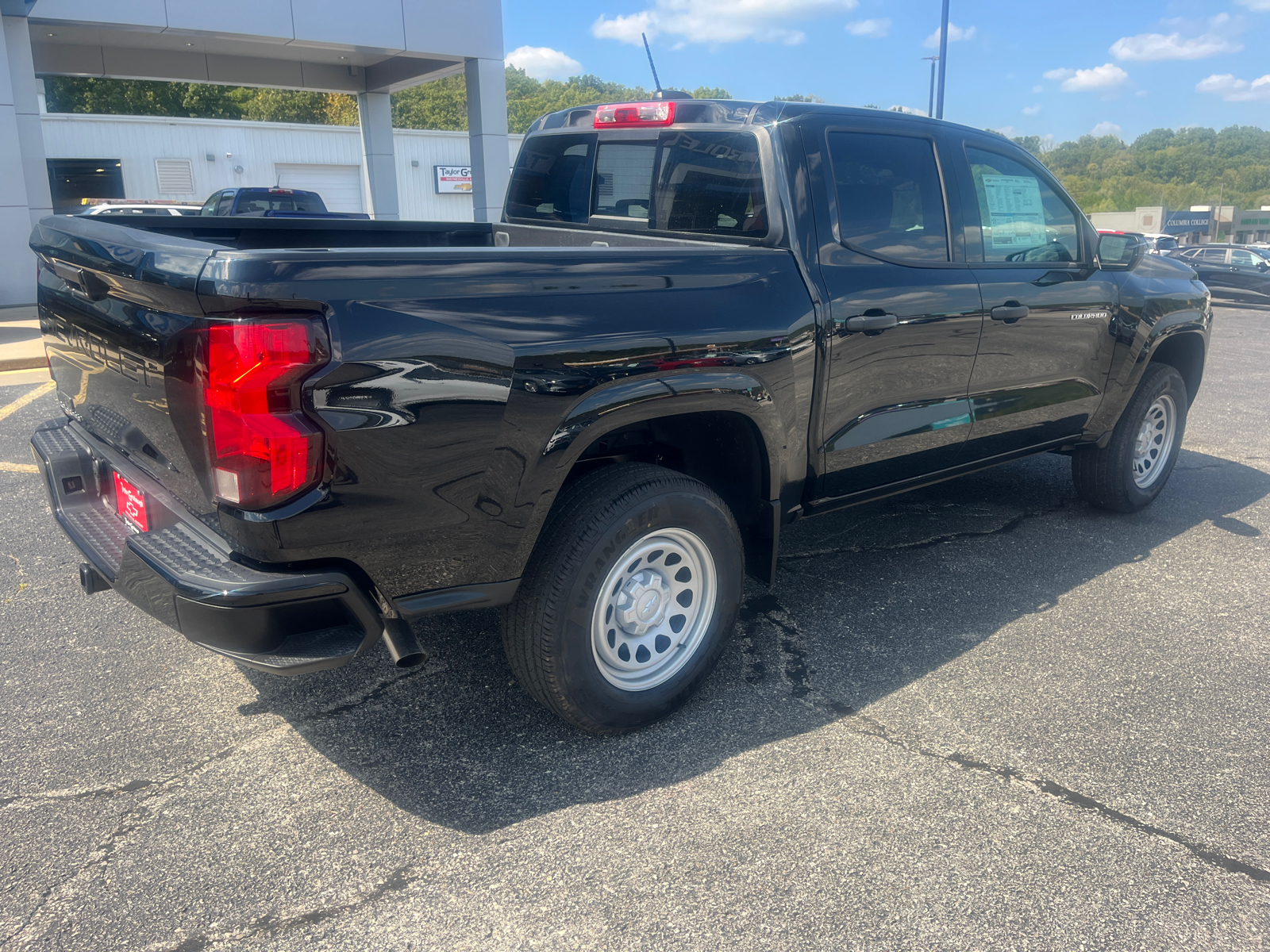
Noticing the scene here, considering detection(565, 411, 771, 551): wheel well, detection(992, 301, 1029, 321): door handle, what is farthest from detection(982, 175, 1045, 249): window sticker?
detection(565, 411, 771, 551): wheel well

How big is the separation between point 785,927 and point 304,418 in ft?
5.31

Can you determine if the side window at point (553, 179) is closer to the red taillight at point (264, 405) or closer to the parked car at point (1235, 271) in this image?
the red taillight at point (264, 405)

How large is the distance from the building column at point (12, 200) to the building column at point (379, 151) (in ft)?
27.1

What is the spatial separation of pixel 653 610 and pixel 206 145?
33367 millimetres

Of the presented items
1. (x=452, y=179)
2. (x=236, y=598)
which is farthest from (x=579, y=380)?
(x=452, y=179)

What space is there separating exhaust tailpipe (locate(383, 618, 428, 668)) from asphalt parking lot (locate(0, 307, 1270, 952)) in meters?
0.50

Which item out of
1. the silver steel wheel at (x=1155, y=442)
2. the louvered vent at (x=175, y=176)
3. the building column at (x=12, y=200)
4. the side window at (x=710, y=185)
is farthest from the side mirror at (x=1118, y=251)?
the louvered vent at (x=175, y=176)

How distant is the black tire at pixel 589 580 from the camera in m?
2.70

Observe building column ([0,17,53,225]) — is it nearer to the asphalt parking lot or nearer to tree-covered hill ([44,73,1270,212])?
the asphalt parking lot

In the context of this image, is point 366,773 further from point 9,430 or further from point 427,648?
point 9,430

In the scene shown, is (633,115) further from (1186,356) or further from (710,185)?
(1186,356)

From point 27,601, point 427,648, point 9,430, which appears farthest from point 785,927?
point 9,430

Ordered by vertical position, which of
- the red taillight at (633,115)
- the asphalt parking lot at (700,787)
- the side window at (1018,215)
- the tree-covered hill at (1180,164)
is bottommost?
the asphalt parking lot at (700,787)

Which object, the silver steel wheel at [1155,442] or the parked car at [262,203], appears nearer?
the silver steel wheel at [1155,442]
